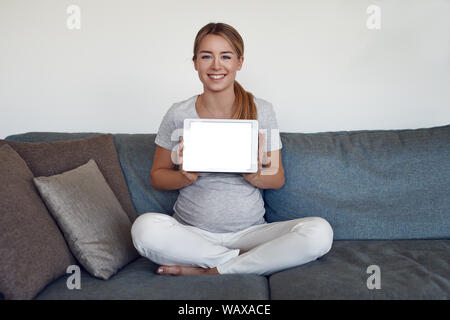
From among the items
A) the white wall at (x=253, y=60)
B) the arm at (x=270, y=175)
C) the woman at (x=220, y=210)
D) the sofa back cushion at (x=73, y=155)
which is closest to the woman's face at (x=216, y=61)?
the woman at (x=220, y=210)

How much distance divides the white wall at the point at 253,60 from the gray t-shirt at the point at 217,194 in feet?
1.90

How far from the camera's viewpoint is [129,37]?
2314 millimetres

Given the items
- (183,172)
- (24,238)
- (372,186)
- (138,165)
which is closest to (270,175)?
(183,172)

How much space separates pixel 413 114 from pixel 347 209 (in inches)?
32.3

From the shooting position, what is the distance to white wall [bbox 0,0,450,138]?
228 cm

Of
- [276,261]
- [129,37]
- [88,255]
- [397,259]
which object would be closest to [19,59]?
[129,37]

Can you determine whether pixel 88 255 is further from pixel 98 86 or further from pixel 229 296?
pixel 98 86

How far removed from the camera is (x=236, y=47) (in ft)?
5.55

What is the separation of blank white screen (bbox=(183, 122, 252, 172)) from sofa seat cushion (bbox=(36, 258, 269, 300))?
0.38 metres

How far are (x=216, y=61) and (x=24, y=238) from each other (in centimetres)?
90

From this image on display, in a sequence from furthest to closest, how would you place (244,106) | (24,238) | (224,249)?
1. (244,106)
2. (224,249)
3. (24,238)

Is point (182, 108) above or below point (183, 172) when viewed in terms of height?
above

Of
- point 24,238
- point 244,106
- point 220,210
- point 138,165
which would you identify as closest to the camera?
point 24,238

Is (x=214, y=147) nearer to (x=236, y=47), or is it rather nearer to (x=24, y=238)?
(x=236, y=47)
